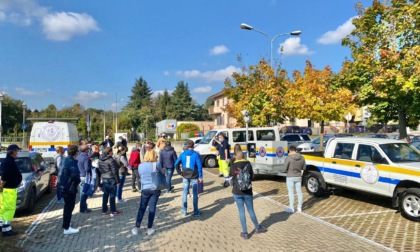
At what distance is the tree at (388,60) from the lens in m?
11.6

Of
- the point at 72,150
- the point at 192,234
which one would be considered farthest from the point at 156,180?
the point at 72,150

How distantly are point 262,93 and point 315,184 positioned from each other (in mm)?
11891

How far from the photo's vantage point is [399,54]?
11.8 metres

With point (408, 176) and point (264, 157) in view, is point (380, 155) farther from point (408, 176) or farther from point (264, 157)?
point (264, 157)

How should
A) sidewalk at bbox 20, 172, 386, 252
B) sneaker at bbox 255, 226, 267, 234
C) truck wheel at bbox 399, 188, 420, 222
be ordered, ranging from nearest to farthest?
sidewalk at bbox 20, 172, 386, 252, sneaker at bbox 255, 226, 267, 234, truck wheel at bbox 399, 188, 420, 222

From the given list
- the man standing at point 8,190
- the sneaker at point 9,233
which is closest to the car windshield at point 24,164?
the man standing at point 8,190

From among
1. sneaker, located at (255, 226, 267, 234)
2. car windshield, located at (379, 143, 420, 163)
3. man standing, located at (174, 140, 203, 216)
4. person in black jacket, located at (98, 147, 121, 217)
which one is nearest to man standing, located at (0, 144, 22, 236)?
person in black jacket, located at (98, 147, 121, 217)

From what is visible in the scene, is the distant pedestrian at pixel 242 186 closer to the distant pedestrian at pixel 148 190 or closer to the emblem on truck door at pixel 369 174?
the distant pedestrian at pixel 148 190

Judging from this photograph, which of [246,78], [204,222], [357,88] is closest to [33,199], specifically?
[204,222]

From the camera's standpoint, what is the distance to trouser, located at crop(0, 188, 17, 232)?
6.72 meters

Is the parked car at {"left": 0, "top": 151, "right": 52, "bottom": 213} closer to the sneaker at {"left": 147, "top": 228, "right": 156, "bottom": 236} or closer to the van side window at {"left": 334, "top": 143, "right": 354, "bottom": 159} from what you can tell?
the sneaker at {"left": 147, "top": 228, "right": 156, "bottom": 236}

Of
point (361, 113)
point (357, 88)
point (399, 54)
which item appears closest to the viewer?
point (399, 54)

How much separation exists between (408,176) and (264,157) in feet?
19.7

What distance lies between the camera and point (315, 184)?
34.0ft
